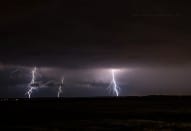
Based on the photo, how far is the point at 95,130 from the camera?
6088 centimetres

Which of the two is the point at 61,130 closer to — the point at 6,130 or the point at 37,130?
the point at 37,130

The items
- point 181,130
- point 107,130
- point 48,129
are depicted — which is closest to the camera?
point 181,130

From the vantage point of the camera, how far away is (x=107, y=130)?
60312mm

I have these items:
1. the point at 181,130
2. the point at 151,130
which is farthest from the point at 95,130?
the point at 181,130

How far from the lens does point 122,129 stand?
6138 centimetres

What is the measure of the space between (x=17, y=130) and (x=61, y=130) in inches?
376

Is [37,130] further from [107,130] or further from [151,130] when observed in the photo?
[151,130]

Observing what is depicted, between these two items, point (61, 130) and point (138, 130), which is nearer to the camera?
point (138, 130)

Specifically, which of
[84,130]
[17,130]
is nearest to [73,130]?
[84,130]

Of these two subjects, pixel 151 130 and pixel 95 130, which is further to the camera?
pixel 95 130

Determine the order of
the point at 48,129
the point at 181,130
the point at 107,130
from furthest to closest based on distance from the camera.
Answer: the point at 48,129 → the point at 107,130 → the point at 181,130

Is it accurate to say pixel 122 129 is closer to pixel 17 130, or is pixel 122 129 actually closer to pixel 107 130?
pixel 107 130

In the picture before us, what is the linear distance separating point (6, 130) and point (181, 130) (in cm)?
3073

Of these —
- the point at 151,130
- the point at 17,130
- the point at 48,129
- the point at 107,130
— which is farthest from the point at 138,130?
the point at 17,130
